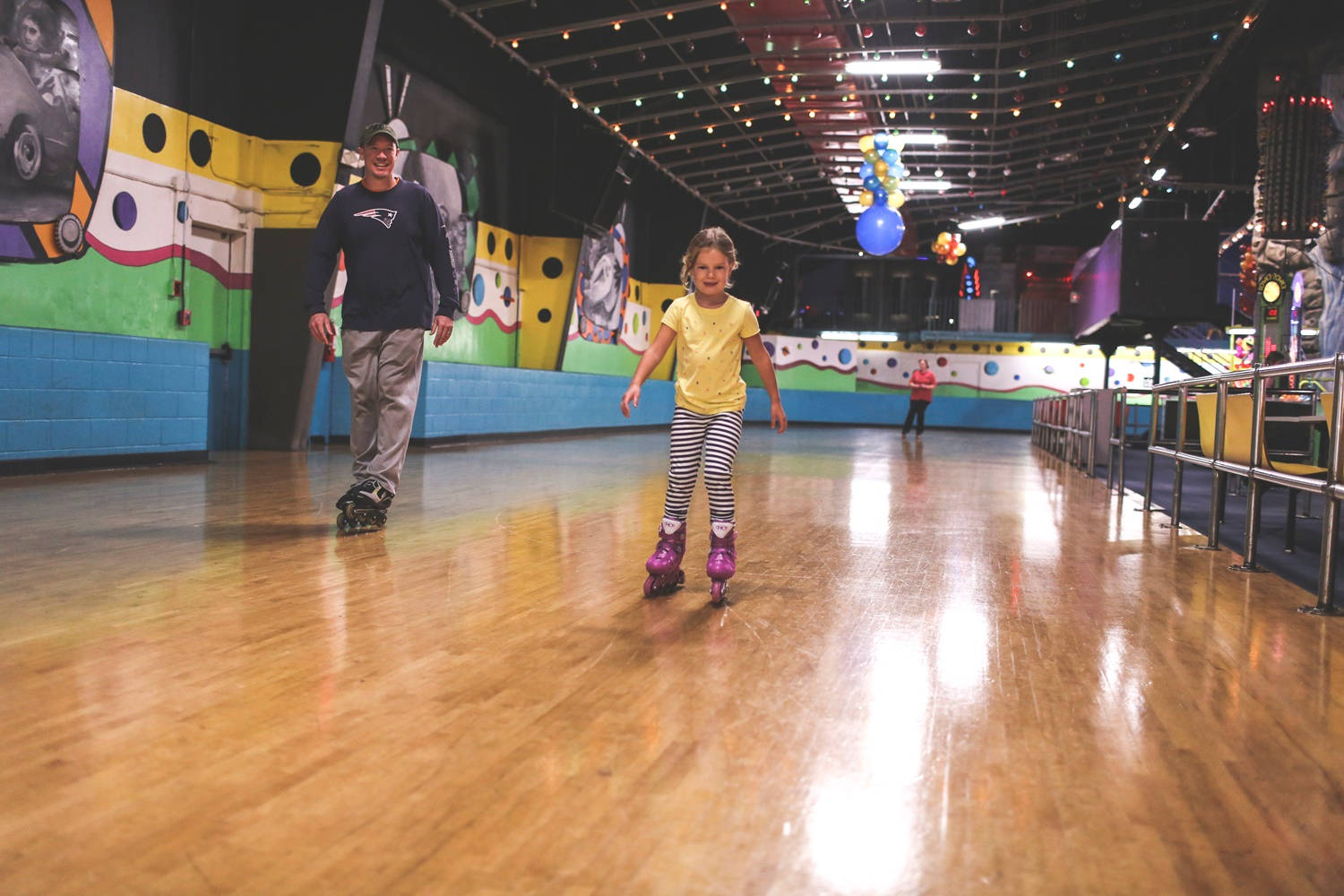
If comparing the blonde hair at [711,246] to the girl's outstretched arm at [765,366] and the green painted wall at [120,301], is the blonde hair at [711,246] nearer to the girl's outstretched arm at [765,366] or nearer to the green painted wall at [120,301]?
the girl's outstretched arm at [765,366]

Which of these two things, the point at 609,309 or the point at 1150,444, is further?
the point at 609,309

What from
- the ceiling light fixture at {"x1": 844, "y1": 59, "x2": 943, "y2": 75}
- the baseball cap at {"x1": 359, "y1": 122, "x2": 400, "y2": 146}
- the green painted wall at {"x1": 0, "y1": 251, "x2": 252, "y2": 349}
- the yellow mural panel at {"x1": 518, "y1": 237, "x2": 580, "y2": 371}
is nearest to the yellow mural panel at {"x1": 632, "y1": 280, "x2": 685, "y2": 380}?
the yellow mural panel at {"x1": 518, "y1": 237, "x2": 580, "y2": 371}

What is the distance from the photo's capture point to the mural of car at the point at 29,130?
21.6ft

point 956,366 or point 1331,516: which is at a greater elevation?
point 956,366

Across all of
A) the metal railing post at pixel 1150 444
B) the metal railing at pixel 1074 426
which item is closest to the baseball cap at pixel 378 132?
the metal railing post at pixel 1150 444

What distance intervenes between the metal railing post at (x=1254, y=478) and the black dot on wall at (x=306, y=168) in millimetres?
7735

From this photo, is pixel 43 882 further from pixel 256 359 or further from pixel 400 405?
pixel 256 359

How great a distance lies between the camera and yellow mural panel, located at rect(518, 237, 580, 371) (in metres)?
14.6

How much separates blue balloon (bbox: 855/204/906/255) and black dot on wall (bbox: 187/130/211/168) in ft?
22.6

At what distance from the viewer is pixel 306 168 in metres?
9.30

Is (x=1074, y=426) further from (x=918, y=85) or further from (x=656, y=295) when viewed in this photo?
(x=656, y=295)

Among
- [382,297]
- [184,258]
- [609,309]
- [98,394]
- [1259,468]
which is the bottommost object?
[1259,468]

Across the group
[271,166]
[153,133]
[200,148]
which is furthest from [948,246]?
[153,133]

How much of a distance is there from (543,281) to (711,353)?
458 inches
